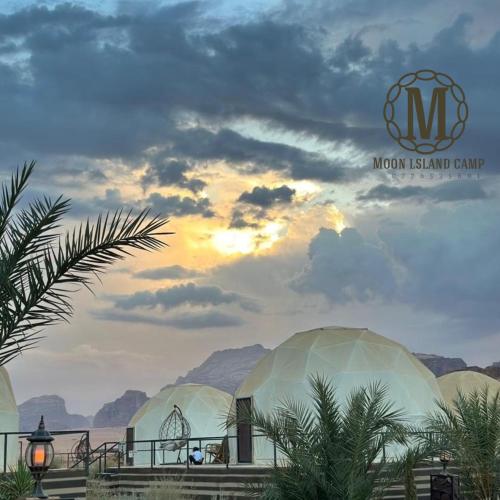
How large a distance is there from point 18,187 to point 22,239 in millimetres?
647

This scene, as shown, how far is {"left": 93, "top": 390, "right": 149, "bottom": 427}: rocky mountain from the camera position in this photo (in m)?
182

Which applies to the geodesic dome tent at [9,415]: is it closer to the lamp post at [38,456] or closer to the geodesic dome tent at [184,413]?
the lamp post at [38,456]

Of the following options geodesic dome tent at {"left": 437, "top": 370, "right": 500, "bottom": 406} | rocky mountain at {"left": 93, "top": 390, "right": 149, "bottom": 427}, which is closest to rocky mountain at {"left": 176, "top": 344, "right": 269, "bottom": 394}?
rocky mountain at {"left": 93, "top": 390, "right": 149, "bottom": 427}

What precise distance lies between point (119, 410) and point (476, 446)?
173137 millimetres

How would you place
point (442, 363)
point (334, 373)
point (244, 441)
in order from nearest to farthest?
point (334, 373)
point (244, 441)
point (442, 363)

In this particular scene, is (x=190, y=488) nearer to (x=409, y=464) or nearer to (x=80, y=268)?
(x=409, y=464)

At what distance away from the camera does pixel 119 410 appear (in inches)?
7308

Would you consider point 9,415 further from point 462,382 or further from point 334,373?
point 462,382

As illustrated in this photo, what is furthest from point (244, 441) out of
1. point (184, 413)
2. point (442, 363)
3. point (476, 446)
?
point (442, 363)

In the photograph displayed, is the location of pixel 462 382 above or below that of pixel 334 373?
above

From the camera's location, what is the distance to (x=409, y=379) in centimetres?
2816

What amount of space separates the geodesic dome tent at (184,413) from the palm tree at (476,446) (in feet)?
80.1

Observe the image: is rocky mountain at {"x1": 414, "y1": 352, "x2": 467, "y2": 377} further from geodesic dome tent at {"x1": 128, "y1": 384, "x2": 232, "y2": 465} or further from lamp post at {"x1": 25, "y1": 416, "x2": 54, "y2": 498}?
lamp post at {"x1": 25, "y1": 416, "x2": 54, "y2": 498}

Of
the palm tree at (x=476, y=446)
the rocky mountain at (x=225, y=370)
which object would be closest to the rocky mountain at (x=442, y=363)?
the rocky mountain at (x=225, y=370)
